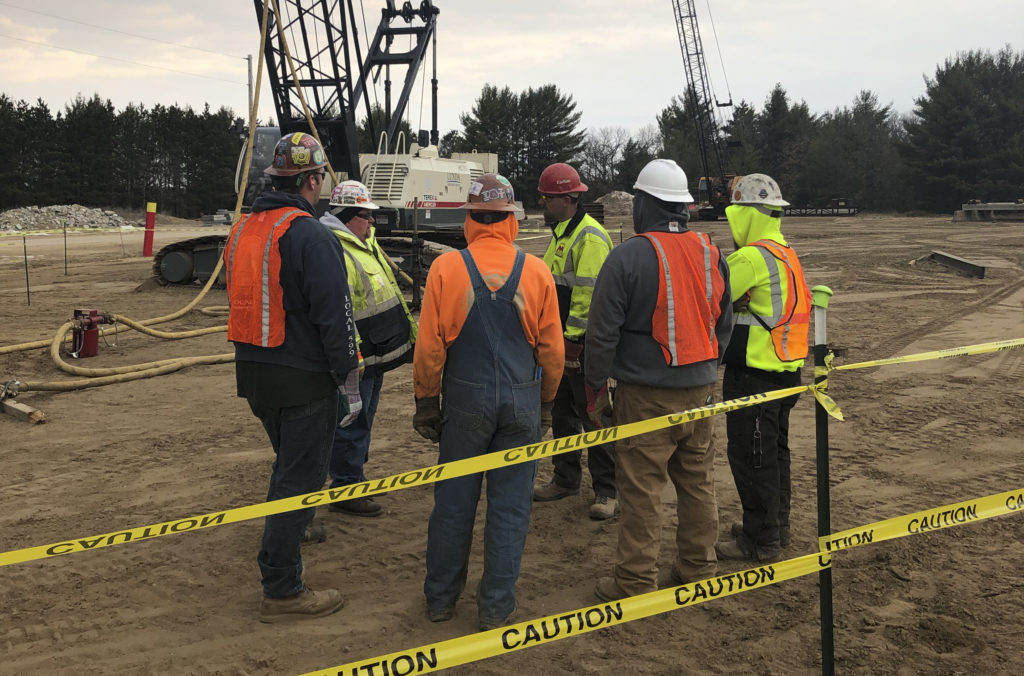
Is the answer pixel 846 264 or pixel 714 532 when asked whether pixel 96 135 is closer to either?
pixel 846 264

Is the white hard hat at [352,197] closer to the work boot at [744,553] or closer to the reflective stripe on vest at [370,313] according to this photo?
the reflective stripe on vest at [370,313]

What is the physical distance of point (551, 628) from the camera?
2.62 m

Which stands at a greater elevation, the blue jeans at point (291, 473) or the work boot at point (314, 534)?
the blue jeans at point (291, 473)

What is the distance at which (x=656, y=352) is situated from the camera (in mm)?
3922

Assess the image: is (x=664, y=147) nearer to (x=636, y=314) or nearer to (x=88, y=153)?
(x=88, y=153)

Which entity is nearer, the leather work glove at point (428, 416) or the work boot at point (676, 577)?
the leather work glove at point (428, 416)

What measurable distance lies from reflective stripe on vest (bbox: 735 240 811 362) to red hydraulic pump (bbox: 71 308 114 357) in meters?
8.45

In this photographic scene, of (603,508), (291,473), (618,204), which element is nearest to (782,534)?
(603,508)

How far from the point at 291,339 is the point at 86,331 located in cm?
746

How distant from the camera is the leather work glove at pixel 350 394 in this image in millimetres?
3909

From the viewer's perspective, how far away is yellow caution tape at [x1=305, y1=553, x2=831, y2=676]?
2.47 m

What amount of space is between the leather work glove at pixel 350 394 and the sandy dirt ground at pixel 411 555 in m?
0.98

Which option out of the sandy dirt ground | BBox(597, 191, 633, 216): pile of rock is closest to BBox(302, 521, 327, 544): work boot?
the sandy dirt ground

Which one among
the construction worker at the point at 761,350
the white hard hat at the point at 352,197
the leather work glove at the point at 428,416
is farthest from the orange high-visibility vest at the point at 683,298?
the white hard hat at the point at 352,197
